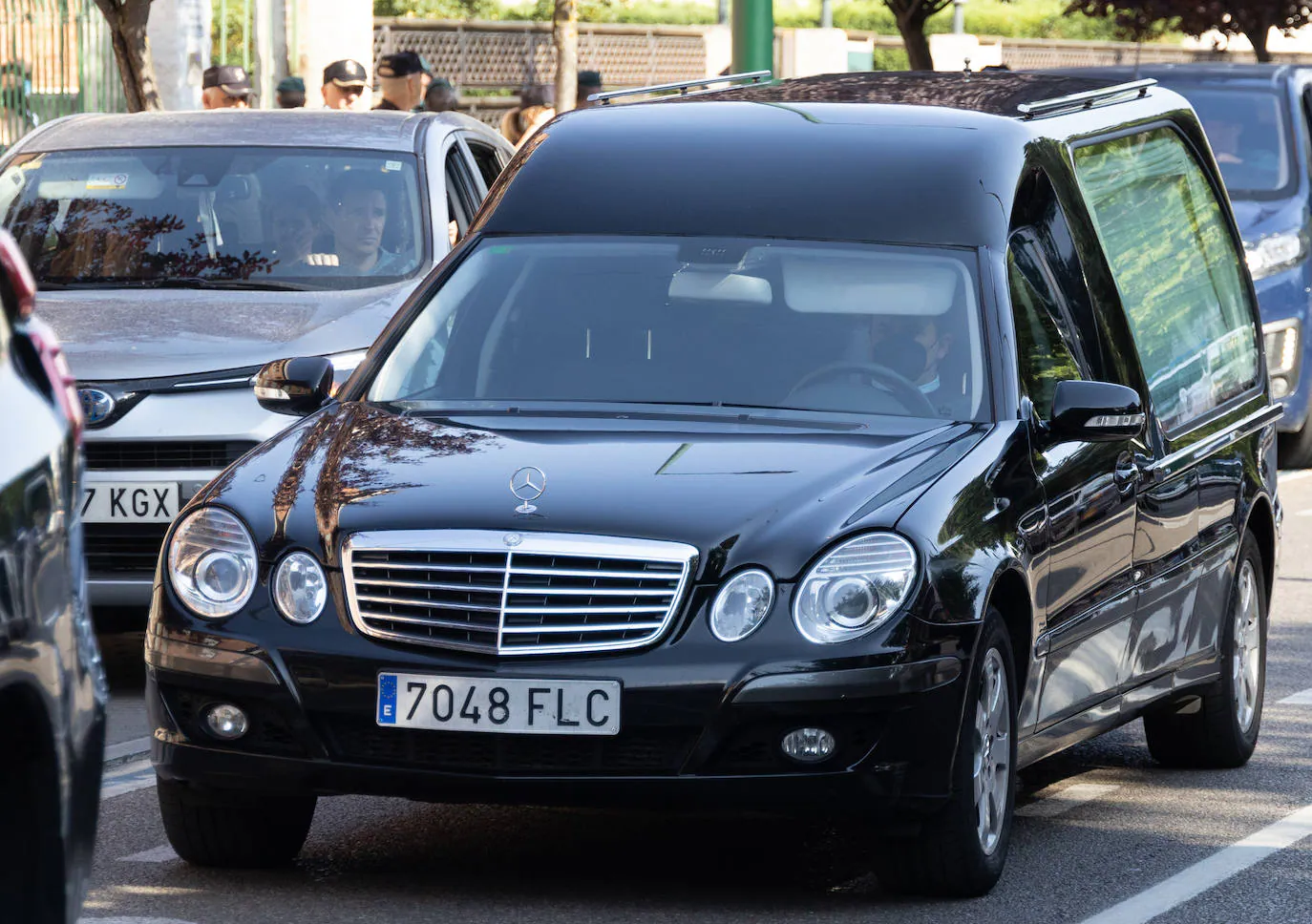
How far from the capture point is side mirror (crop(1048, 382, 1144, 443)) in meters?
6.45

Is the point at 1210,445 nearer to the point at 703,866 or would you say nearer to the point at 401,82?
the point at 703,866

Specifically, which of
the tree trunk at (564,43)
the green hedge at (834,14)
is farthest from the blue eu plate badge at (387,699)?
the green hedge at (834,14)

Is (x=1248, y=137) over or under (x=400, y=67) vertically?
under

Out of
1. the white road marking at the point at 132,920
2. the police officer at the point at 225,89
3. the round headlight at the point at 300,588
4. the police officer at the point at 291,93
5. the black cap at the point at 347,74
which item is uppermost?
the black cap at the point at 347,74

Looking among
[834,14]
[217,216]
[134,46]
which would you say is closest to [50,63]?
[134,46]

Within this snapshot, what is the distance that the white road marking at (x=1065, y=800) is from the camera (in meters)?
7.10

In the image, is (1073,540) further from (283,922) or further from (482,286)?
(283,922)

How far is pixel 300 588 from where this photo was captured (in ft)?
18.8

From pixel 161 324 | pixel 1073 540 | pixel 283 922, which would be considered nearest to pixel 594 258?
pixel 1073 540

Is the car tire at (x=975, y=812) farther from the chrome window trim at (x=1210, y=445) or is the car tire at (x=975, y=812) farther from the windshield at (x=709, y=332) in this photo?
the chrome window trim at (x=1210, y=445)

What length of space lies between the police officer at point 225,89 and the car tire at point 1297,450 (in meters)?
6.33

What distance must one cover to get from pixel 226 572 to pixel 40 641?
2111 mm

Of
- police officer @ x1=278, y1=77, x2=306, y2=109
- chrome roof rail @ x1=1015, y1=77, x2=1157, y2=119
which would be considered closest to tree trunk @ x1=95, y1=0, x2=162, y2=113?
police officer @ x1=278, y1=77, x2=306, y2=109

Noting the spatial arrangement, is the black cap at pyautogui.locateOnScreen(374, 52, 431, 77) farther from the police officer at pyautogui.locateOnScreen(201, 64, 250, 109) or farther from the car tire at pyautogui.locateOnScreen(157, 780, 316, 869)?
the car tire at pyautogui.locateOnScreen(157, 780, 316, 869)
